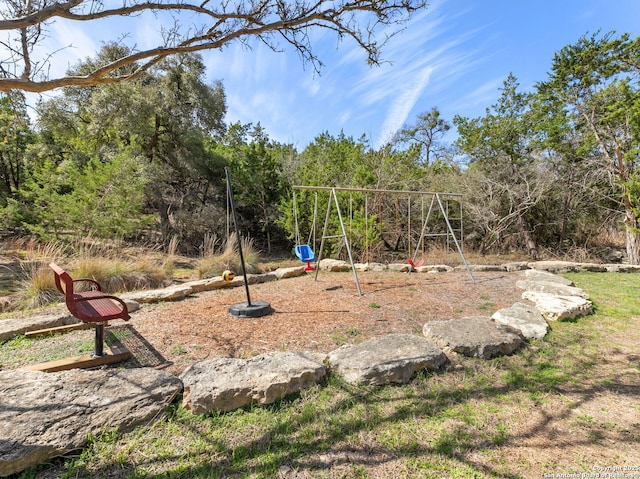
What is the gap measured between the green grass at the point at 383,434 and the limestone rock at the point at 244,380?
62mm

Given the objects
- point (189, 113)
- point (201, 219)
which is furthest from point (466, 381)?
point (189, 113)

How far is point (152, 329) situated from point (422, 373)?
277 cm

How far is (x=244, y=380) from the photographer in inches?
79.0

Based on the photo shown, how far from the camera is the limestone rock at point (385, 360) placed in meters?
2.22

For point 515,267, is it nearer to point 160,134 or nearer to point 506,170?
point 506,170

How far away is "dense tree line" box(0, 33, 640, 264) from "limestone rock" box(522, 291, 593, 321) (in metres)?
3.91

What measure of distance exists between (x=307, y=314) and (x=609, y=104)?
9719 mm

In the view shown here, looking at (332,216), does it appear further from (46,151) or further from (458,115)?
(46,151)

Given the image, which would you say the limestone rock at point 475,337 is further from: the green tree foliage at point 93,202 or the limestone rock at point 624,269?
the green tree foliage at point 93,202

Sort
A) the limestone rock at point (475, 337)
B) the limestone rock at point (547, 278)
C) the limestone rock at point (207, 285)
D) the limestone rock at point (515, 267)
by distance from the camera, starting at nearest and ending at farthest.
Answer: the limestone rock at point (475, 337) < the limestone rock at point (207, 285) < the limestone rock at point (547, 278) < the limestone rock at point (515, 267)

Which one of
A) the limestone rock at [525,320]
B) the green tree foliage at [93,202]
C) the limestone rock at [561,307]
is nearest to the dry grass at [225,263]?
the green tree foliage at [93,202]

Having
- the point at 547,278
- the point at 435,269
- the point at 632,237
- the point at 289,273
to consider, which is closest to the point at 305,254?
the point at 289,273

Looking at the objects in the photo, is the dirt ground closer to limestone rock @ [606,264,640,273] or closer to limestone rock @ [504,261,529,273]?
limestone rock @ [504,261,529,273]

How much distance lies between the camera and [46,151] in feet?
32.5
